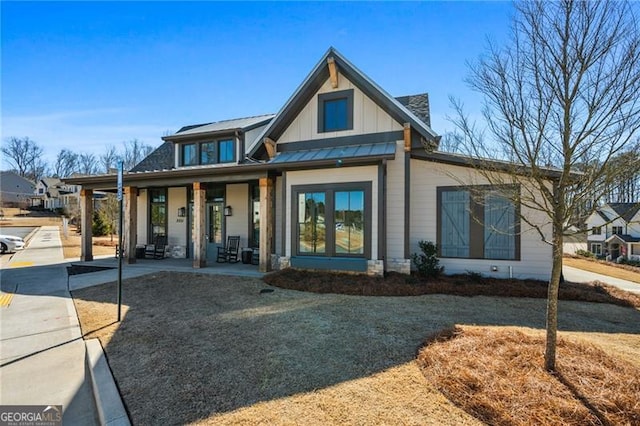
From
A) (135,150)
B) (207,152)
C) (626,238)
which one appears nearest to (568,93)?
(207,152)

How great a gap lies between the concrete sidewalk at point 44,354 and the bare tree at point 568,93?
551cm

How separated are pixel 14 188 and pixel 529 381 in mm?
86489

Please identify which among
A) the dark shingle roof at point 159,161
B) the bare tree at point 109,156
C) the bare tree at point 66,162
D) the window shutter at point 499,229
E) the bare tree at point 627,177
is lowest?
the window shutter at point 499,229

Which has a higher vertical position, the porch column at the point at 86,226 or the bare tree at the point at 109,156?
the bare tree at the point at 109,156

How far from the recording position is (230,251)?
12555 mm

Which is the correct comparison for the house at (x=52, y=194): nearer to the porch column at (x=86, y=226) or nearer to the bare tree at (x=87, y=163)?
the bare tree at (x=87, y=163)

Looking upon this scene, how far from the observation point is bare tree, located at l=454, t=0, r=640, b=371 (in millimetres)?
3436

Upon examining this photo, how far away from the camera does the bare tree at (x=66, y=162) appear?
70625 mm

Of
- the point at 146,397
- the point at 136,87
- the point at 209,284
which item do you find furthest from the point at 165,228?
the point at 146,397

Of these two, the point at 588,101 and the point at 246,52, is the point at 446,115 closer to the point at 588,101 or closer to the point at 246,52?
the point at 588,101

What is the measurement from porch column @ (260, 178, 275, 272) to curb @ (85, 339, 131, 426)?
5812 millimetres

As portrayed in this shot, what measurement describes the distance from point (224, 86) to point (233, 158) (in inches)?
116

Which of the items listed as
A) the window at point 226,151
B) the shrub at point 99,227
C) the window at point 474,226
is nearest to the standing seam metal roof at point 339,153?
the window at point 474,226

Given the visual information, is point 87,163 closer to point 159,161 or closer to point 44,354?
point 159,161
